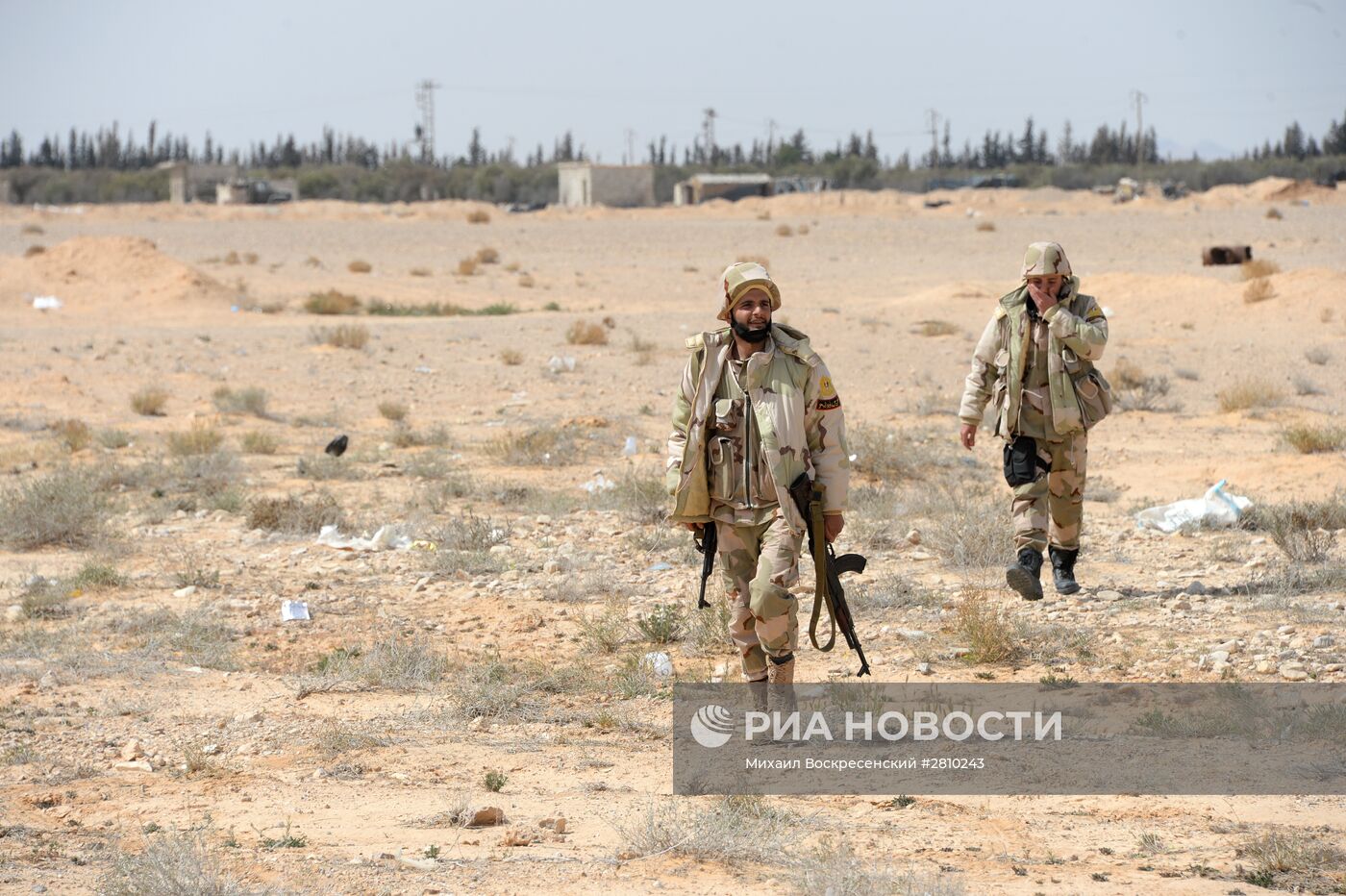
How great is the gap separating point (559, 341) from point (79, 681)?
12.0m

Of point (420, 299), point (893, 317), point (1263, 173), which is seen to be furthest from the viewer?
point (1263, 173)

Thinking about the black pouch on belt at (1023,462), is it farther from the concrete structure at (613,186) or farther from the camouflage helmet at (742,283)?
the concrete structure at (613,186)

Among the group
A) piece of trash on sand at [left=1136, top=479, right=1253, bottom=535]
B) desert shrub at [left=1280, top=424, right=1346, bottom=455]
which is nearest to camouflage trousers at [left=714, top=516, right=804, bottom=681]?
piece of trash on sand at [left=1136, top=479, right=1253, bottom=535]

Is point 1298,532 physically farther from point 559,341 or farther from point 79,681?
point 559,341

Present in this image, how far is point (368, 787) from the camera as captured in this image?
4832mm

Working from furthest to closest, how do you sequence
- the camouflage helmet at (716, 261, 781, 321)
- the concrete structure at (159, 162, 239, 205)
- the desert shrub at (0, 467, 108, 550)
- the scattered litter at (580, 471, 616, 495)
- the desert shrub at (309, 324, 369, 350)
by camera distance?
the concrete structure at (159, 162, 239, 205), the desert shrub at (309, 324, 369, 350), the scattered litter at (580, 471, 616, 495), the desert shrub at (0, 467, 108, 550), the camouflage helmet at (716, 261, 781, 321)

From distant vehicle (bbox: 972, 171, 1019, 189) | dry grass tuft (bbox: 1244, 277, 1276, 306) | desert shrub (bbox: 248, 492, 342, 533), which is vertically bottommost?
desert shrub (bbox: 248, 492, 342, 533)

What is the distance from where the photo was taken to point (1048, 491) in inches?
270

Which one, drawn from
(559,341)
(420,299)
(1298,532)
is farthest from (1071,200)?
(1298,532)

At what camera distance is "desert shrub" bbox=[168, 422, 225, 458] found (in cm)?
1149

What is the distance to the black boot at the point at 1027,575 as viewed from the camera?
6559mm

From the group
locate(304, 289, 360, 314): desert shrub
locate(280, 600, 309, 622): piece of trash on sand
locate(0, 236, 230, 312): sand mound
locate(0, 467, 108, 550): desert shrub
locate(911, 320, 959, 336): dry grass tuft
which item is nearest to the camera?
locate(280, 600, 309, 622): piece of trash on sand

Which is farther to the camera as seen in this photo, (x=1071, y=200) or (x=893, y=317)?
(x=1071, y=200)

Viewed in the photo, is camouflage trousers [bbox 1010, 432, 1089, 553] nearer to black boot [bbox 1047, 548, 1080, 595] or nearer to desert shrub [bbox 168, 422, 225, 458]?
black boot [bbox 1047, 548, 1080, 595]
